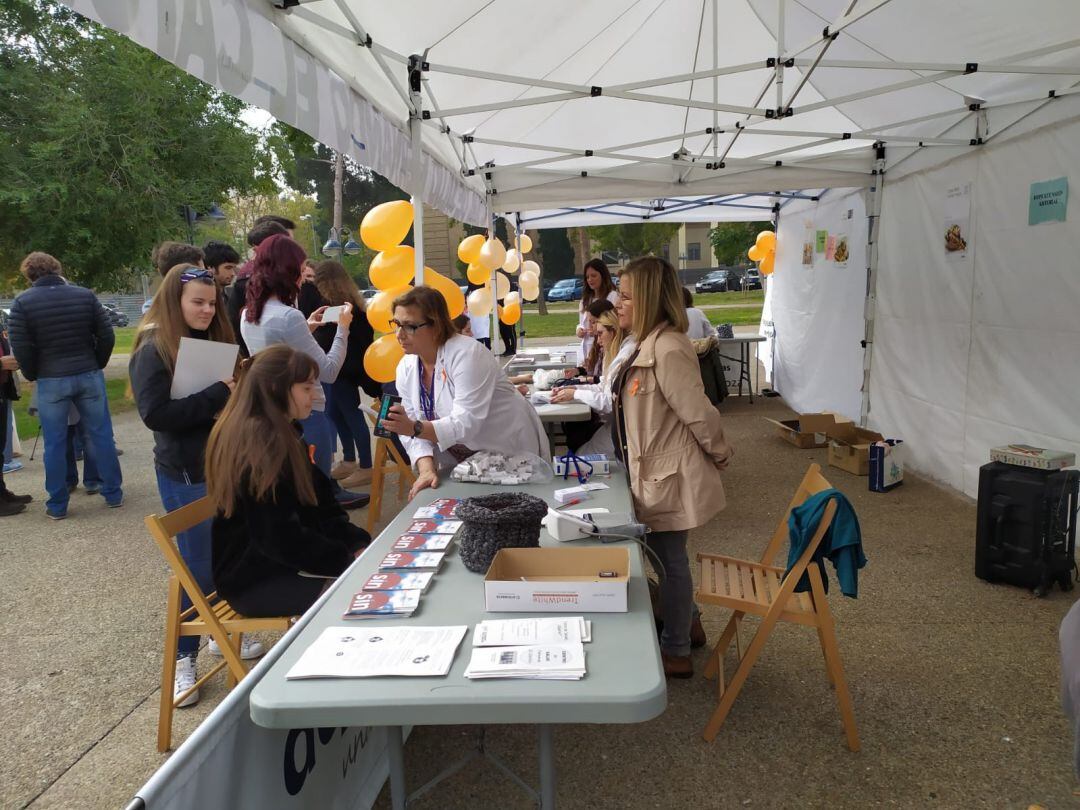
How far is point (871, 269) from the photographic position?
6.50 m

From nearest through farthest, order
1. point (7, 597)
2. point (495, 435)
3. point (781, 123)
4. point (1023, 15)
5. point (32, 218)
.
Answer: point (495, 435)
point (1023, 15)
point (7, 597)
point (781, 123)
point (32, 218)

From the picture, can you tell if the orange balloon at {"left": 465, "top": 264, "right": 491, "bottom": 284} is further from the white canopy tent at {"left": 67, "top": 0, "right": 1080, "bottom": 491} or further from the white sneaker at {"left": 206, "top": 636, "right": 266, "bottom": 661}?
the white sneaker at {"left": 206, "top": 636, "right": 266, "bottom": 661}

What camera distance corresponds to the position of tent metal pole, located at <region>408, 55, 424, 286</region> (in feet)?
13.1

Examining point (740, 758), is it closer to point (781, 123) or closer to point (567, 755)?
point (567, 755)

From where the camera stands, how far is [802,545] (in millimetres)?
2428

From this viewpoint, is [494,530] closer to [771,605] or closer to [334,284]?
[771,605]

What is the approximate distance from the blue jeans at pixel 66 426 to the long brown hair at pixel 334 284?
5.75 ft

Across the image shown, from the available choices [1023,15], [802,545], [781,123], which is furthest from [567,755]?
[781,123]

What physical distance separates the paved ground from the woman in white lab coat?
1.06 metres

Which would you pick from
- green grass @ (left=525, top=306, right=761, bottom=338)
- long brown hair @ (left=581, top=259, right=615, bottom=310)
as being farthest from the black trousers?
green grass @ (left=525, top=306, right=761, bottom=338)

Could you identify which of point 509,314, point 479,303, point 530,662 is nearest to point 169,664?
point 530,662

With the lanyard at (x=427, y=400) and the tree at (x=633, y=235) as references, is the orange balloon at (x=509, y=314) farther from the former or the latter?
the tree at (x=633, y=235)

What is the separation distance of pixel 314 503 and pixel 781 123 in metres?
5.60

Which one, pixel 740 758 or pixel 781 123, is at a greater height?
pixel 781 123
